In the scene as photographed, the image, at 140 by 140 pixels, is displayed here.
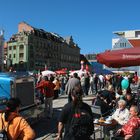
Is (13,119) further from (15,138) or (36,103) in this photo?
(36,103)

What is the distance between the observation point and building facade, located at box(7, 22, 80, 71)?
11075 cm

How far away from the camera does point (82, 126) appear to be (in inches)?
230

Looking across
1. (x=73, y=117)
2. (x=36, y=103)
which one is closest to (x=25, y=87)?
(x=36, y=103)

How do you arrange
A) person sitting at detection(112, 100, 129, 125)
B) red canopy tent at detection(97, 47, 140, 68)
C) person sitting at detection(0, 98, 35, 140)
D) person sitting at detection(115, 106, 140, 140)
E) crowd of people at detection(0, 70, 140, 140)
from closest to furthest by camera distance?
person sitting at detection(0, 98, 35, 140) < crowd of people at detection(0, 70, 140, 140) < person sitting at detection(115, 106, 140, 140) < person sitting at detection(112, 100, 129, 125) < red canopy tent at detection(97, 47, 140, 68)

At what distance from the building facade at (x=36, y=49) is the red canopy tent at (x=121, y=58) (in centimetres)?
9004

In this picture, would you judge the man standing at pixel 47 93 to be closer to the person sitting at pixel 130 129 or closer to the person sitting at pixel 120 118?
the person sitting at pixel 120 118

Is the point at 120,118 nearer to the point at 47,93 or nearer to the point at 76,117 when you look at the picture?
the point at 76,117

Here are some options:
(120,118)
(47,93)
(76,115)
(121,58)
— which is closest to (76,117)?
(76,115)

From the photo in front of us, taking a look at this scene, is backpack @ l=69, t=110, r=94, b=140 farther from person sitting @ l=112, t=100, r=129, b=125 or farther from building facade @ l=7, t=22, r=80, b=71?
building facade @ l=7, t=22, r=80, b=71

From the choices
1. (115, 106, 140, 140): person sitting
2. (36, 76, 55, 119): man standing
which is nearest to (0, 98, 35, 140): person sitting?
(115, 106, 140, 140): person sitting

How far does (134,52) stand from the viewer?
1002cm

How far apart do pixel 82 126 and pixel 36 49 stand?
110 m

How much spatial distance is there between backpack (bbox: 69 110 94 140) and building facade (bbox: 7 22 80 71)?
94.6 metres

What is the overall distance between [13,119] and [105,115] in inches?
239
